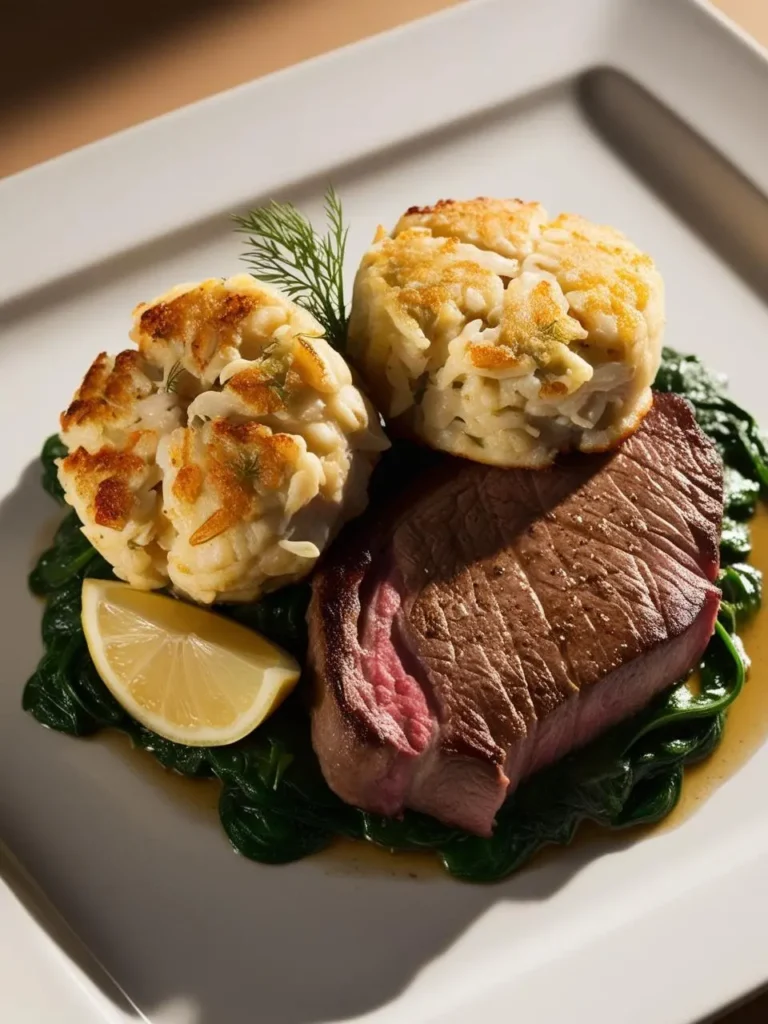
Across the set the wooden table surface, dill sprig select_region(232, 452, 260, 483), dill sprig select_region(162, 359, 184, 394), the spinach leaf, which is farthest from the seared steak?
the wooden table surface

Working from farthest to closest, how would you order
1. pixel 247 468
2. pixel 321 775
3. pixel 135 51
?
pixel 135 51 < pixel 321 775 < pixel 247 468

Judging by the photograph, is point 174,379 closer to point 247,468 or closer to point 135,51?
point 247,468

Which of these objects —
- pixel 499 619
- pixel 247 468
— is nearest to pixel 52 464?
pixel 247 468

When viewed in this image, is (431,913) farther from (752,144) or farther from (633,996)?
(752,144)

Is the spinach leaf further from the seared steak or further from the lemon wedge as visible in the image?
the seared steak

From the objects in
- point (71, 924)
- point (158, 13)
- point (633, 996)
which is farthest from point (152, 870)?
point (158, 13)

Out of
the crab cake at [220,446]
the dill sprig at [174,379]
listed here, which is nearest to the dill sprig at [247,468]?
the crab cake at [220,446]
